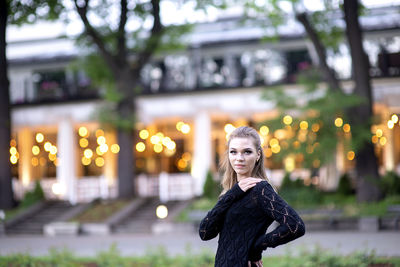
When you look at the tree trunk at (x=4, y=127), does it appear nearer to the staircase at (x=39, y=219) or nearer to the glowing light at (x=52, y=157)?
the staircase at (x=39, y=219)

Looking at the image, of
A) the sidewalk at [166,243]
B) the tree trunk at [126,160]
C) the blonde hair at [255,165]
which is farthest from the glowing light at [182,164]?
the blonde hair at [255,165]

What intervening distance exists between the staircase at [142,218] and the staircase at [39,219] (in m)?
3.15

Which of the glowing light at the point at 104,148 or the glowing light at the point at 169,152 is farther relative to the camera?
the glowing light at the point at 169,152

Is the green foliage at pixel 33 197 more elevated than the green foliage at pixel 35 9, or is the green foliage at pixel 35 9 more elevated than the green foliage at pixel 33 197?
the green foliage at pixel 35 9

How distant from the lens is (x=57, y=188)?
2614cm

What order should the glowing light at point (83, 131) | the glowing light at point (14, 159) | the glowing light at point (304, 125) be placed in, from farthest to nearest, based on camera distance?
the glowing light at point (14, 159) → the glowing light at point (83, 131) → the glowing light at point (304, 125)

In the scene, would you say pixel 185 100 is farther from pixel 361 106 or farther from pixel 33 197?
pixel 361 106

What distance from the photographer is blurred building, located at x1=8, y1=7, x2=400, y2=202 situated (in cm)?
2448

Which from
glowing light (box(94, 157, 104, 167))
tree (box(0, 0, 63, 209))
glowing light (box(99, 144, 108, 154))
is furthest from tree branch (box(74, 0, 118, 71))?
glowing light (box(94, 157, 104, 167))

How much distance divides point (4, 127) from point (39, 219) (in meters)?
4.08

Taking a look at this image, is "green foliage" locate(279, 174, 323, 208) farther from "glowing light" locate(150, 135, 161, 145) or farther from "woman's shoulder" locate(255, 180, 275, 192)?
"woman's shoulder" locate(255, 180, 275, 192)

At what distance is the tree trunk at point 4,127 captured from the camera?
75.2 ft

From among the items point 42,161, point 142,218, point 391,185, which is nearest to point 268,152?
point 142,218

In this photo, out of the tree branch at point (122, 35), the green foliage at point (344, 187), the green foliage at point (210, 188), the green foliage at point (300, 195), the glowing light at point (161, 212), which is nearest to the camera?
the green foliage at point (300, 195)
